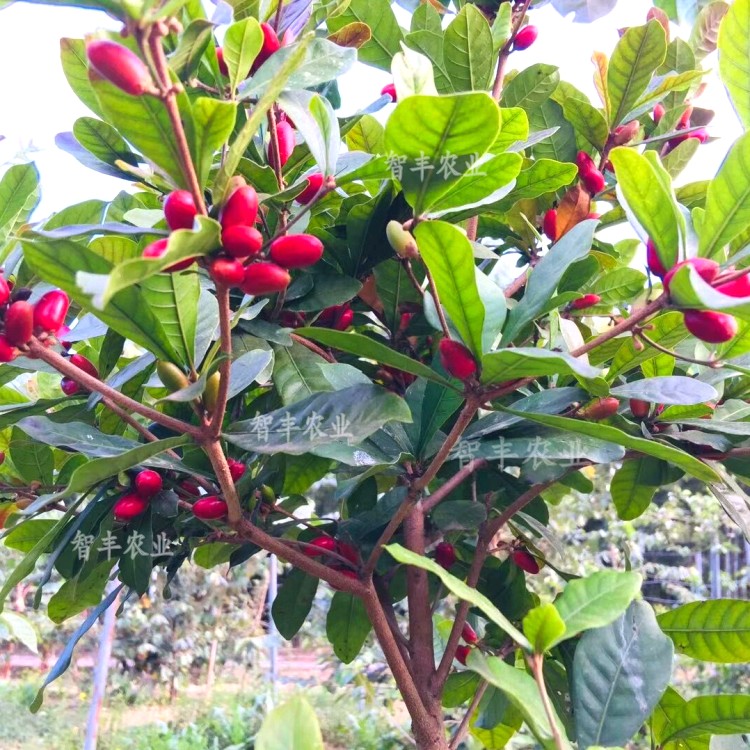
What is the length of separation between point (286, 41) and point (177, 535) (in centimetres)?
61

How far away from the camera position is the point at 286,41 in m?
0.82

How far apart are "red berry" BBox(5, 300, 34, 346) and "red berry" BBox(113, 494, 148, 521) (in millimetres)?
279

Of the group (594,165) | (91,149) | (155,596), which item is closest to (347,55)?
(91,149)

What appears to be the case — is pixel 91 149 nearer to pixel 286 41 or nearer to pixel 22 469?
pixel 286 41

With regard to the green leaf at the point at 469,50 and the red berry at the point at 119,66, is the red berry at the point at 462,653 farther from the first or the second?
the red berry at the point at 119,66

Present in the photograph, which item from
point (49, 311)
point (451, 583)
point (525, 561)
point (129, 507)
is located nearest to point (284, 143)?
point (49, 311)

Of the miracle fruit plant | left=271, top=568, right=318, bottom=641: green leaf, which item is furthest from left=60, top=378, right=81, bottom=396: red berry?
left=271, top=568, right=318, bottom=641: green leaf

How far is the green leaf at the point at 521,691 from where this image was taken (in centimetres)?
52

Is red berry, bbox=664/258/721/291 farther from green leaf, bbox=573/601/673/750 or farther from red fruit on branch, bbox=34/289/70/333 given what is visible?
red fruit on branch, bbox=34/289/70/333

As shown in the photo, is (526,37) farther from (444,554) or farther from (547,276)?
(444,554)

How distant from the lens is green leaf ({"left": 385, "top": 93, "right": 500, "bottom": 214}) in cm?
53

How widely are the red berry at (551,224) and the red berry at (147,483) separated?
0.56 m

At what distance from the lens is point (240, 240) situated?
52 cm

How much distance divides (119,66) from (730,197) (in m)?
0.44
